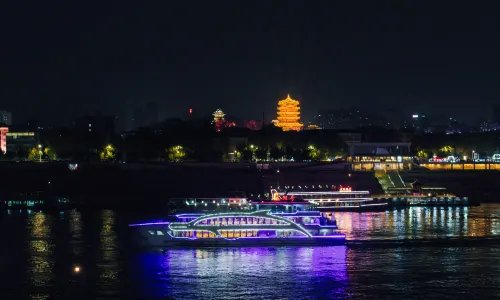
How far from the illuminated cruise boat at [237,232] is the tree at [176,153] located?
164 feet

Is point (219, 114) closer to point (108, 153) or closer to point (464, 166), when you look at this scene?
point (108, 153)

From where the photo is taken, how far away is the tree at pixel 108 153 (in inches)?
3526

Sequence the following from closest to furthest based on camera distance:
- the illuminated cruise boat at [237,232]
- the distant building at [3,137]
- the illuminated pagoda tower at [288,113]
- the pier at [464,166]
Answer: the illuminated cruise boat at [237,232] < the pier at [464,166] < the distant building at [3,137] < the illuminated pagoda tower at [288,113]

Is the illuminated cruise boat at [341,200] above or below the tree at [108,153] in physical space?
below

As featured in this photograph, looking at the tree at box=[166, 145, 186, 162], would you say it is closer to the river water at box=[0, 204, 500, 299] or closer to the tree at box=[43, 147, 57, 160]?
the tree at box=[43, 147, 57, 160]

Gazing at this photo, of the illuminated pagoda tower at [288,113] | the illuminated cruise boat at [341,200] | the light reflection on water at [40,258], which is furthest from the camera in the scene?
the illuminated pagoda tower at [288,113]

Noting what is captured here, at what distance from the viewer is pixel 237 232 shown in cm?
3975

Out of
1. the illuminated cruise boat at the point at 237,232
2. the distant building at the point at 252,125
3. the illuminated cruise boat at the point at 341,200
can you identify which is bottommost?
the illuminated cruise boat at the point at 237,232

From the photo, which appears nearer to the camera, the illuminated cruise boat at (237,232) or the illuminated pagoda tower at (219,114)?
the illuminated cruise boat at (237,232)

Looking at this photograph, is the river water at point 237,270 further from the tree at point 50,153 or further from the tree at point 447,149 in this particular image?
the tree at point 447,149

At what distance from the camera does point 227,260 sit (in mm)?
36500

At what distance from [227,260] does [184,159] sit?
54229 mm

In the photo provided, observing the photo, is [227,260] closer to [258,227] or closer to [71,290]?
[258,227]

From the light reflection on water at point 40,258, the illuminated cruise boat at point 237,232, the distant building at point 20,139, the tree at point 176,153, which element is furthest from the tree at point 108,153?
the illuminated cruise boat at point 237,232
